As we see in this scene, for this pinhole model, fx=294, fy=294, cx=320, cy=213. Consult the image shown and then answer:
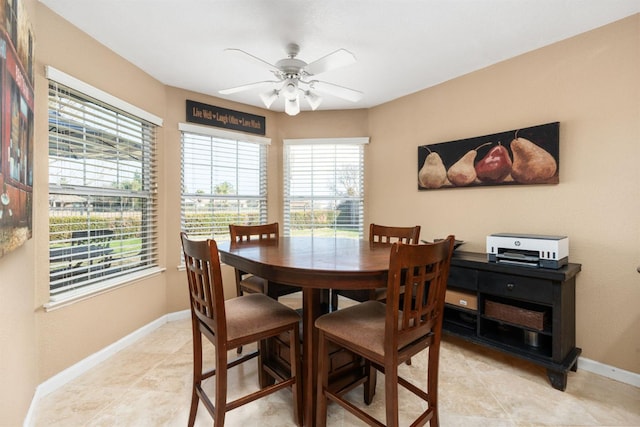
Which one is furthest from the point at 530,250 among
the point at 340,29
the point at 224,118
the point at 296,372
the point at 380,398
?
the point at 224,118

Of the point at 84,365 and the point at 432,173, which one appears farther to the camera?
the point at 432,173

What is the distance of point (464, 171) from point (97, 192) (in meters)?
3.22

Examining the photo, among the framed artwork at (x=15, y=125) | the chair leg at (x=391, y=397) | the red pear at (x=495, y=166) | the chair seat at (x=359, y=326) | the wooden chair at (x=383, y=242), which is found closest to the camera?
the framed artwork at (x=15, y=125)

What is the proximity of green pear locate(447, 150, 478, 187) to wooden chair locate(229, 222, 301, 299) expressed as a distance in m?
1.83

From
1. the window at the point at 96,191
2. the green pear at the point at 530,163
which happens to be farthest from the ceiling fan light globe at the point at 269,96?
the green pear at the point at 530,163

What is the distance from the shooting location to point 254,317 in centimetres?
156

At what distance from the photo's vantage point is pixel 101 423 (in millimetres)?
1648

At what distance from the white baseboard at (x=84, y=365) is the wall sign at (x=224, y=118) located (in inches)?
85.9

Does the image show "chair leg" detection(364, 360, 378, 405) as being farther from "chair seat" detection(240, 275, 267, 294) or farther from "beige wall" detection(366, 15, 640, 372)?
"beige wall" detection(366, 15, 640, 372)

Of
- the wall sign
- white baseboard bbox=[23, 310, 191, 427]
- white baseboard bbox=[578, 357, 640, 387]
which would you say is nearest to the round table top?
white baseboard bbox=[23, 310, 191, 427]

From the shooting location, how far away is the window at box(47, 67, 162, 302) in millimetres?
2076

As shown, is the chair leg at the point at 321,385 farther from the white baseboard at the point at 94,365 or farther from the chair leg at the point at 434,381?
Answer: the white baseboard at the point at 94,365

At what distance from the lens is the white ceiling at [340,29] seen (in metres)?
1.88

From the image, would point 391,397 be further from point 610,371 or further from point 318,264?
point 610,371
